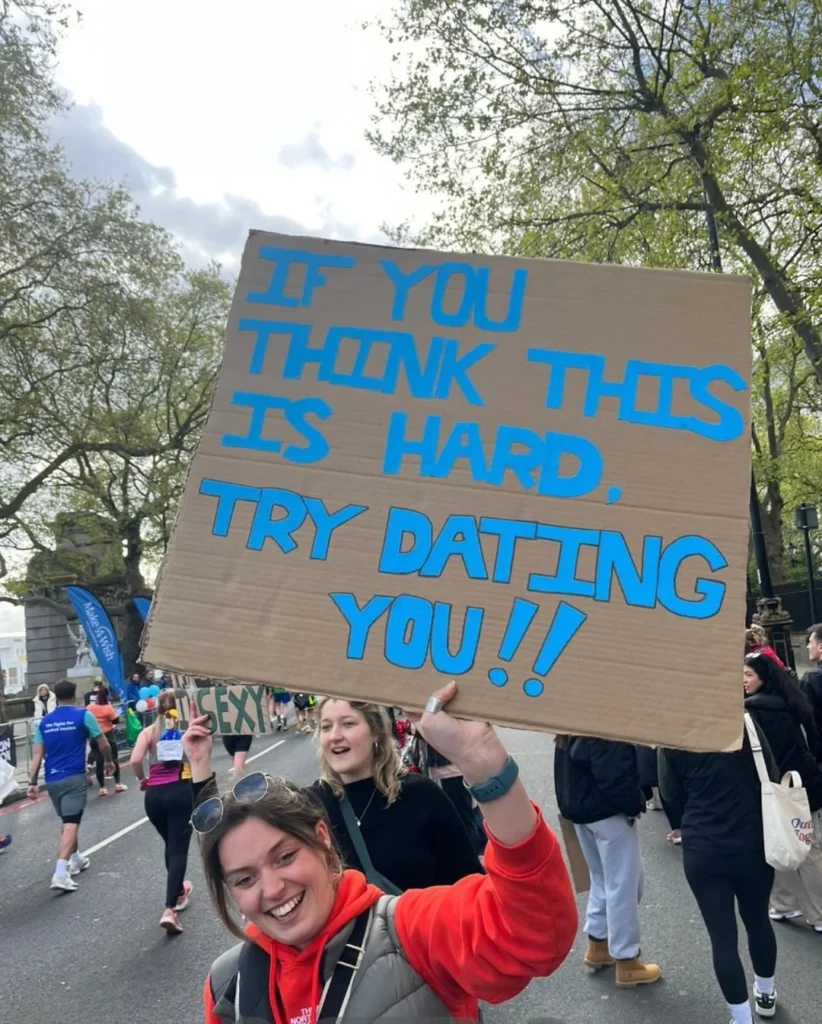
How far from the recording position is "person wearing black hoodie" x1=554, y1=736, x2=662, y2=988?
430cm

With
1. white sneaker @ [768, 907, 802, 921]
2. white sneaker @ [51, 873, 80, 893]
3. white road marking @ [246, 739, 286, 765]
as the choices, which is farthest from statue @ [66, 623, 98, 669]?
white sneaker @ [768, 907, 802, 921]

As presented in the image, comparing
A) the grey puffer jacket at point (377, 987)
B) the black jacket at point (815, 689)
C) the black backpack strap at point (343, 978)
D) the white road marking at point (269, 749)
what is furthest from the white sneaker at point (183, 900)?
the white road marking at point (269, 749)

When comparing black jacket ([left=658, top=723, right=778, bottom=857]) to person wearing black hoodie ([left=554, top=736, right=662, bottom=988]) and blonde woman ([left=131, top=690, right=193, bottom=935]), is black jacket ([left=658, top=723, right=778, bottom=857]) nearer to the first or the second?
person wearing black hoodie ([left=554, top=736, right=662, bottom=988])

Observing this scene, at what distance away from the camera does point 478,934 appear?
1.41 metres

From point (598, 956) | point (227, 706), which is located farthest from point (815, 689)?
point (227, 706)

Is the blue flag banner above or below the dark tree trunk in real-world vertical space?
below

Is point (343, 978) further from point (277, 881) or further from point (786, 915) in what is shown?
point (786, 915)

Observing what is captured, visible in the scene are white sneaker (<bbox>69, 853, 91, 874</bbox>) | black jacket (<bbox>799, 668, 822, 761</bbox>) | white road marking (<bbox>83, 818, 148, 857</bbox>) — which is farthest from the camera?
white road marking (<bbox>83, 818, 148, 857</bbox>)

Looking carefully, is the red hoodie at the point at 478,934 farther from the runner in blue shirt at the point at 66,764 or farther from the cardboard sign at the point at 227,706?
the runner in blue shirt at the point at 66,764

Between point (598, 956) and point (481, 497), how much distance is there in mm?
4008

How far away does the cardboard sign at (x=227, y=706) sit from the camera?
2850mm

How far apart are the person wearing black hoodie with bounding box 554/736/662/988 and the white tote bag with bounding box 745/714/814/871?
775mm

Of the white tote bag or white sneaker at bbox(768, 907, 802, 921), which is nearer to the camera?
the white tote bag

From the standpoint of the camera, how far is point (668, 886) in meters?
5.91
